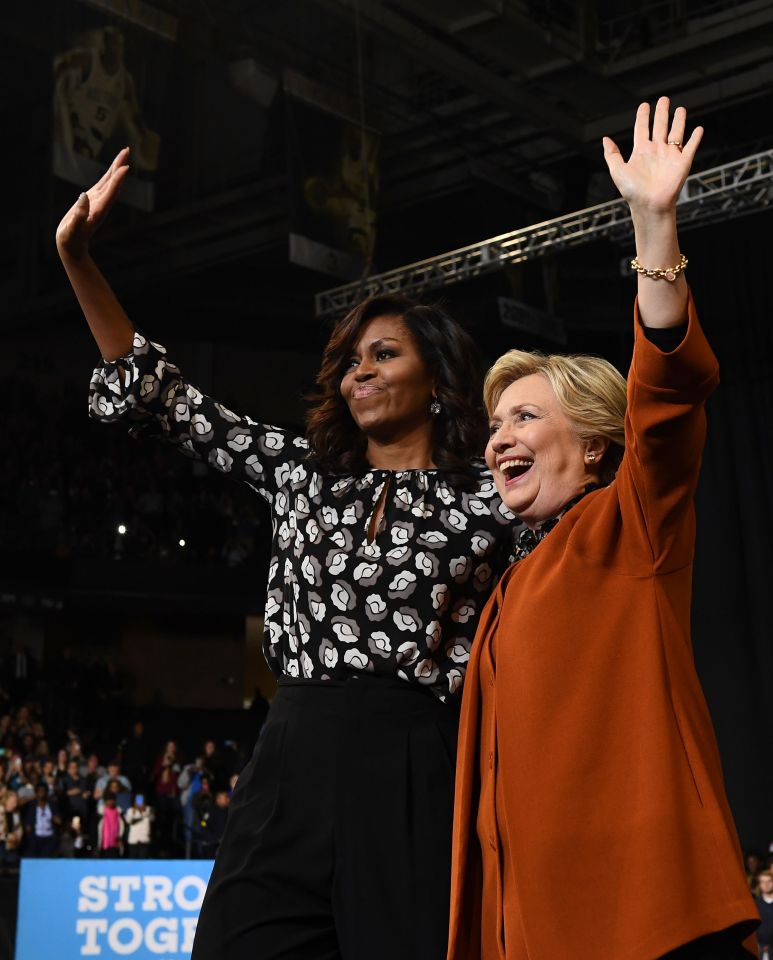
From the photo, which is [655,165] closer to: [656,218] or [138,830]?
[656,218]

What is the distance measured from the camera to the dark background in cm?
1068

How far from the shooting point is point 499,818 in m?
1.48

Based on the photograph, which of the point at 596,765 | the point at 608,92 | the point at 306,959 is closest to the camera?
the point at 596,765

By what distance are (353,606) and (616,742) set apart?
0.53 m

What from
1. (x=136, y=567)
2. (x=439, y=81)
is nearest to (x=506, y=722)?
(x=439, y=81)

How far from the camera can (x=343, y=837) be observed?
1737 mm

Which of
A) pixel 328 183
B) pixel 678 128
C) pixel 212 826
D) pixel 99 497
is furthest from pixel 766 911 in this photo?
pixel 99 497

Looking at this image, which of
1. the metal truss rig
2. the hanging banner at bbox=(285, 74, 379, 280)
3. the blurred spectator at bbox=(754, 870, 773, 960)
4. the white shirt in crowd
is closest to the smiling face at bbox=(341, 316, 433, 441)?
the hanging banner at bbox=(285, 74, 379, 280)

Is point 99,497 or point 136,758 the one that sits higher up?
point 99,497

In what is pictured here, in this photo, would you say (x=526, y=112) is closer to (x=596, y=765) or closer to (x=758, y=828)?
(x=758, y=828)

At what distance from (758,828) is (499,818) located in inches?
501

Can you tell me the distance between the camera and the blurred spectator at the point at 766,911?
869 centimetres

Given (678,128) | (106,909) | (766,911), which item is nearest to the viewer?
(678,128)

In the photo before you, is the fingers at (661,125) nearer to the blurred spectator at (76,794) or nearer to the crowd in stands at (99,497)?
the blurred spectator at (76,794)
